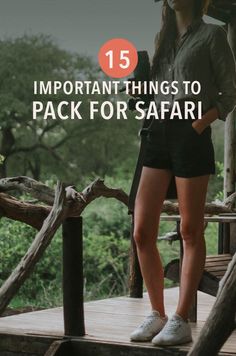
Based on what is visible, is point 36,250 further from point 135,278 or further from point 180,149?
point 135,278

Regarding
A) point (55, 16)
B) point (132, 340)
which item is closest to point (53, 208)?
point (132, 340)

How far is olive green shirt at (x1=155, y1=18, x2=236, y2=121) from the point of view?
12.3ft

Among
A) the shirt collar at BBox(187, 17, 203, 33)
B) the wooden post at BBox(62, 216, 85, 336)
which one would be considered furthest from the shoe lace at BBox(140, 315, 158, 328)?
the shirt collar at BBox(187, 17, 203, 33)

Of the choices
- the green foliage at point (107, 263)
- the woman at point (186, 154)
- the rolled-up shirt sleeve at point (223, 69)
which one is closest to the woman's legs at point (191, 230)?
the woman at point (186, 154)

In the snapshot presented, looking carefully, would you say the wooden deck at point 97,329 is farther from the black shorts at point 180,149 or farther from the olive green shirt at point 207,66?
the olive green shirt at point 207,66

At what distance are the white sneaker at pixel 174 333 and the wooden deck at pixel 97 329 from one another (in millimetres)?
32

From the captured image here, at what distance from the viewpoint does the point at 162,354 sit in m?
3.71

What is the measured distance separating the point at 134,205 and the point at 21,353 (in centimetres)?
88

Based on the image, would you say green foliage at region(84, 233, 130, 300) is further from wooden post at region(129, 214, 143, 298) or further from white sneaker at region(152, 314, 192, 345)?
white sneaker at region(152, 314, 192, 345)

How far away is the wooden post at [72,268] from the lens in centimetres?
413

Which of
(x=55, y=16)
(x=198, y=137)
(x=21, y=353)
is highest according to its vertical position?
(x=55, y=16)

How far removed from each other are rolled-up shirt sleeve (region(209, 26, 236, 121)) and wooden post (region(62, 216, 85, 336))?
879 millimetres

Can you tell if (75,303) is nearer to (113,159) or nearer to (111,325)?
(111,325)

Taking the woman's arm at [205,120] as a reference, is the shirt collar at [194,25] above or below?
above
